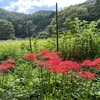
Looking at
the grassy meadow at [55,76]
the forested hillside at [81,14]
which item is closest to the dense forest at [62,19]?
the forested hillside at [81,14]

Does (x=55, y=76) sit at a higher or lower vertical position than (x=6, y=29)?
higher

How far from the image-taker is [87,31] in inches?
311

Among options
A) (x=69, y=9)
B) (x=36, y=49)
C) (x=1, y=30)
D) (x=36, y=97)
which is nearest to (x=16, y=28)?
(x=1, y=30)

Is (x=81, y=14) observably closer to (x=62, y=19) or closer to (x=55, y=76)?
(x=62, y=19)

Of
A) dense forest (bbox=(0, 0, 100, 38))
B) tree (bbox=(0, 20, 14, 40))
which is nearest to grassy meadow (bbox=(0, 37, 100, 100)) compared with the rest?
dense forest (bbox=(0, 0, 100, 38))

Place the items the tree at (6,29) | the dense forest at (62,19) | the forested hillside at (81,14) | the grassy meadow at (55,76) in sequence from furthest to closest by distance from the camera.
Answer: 1. the tree at (6,29)
2. the dense forest at (62,19)
3. the forested hillside at (81,14)
4. the grassy meadow at (55,76)

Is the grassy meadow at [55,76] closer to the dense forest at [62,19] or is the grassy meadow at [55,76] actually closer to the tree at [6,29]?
the dense forest at [62,19]

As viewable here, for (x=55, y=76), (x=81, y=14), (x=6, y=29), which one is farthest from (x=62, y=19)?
(x=55, y=76)

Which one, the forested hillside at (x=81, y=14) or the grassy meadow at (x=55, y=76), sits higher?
the forested hillside at (x=81, y=14)

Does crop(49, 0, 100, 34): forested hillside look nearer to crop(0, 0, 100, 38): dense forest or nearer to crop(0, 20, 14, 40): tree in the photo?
crop(0, 0, 100, 38): dense forest

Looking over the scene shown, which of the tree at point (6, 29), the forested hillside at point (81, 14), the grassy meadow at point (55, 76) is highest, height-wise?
the forested hillside at point (81, 14)

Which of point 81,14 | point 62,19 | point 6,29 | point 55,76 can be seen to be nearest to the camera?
point 55,76

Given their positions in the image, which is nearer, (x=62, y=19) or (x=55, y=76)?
(x=55, y=76)

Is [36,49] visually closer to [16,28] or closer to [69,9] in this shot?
[69,9]
